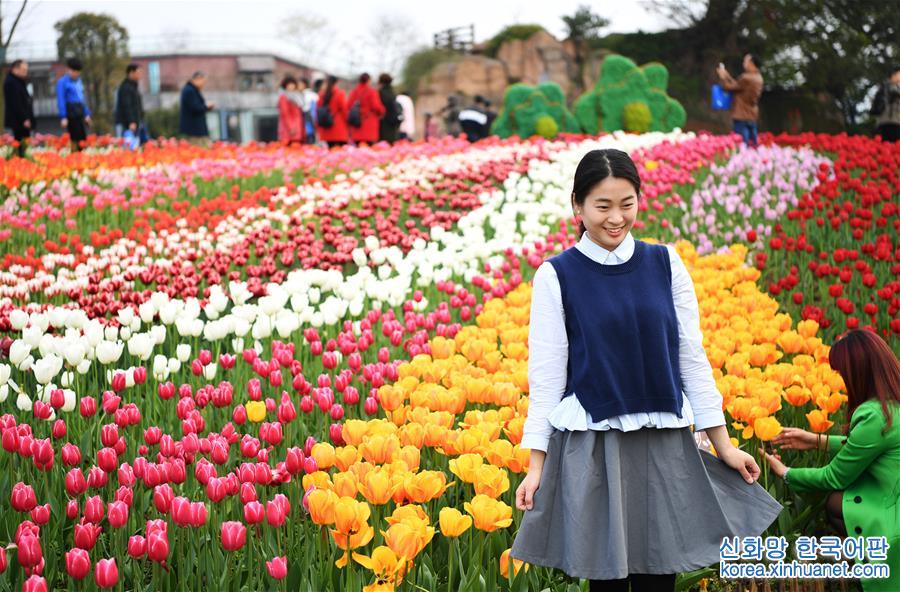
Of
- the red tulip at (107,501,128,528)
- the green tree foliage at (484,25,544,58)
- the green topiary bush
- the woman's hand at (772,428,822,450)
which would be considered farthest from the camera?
the green tree foliage at (484,25,544,58)

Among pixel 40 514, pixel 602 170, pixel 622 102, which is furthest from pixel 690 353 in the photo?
pixel 622 102

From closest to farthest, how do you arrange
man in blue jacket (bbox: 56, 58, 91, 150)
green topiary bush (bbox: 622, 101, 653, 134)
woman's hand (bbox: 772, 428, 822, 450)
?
woman's hand (bbox: 772, 428, 822, 450) < man in blue jacket (bbox: 56, 58, 91, 150) < green topiary bush (bbox: 622, 101, 653, 134)

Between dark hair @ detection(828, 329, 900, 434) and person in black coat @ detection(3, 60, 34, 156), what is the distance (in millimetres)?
12300

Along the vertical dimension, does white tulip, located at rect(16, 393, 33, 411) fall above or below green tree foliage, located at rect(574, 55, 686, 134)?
below

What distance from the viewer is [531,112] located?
55.0ft

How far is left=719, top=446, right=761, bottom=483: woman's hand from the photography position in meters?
2.54

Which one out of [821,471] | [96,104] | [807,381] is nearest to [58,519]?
[821,471]

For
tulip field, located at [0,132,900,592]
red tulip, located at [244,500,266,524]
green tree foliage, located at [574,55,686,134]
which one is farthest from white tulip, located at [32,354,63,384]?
green tree foliage, located at [574,55,686,134]

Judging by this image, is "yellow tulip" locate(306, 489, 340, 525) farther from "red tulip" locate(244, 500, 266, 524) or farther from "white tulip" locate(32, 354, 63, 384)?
"white tulip" locate(32, 354, 63, 384)

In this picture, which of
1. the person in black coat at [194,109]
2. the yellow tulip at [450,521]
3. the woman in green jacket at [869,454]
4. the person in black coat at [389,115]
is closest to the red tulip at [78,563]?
the yellow tulip at [450,521]

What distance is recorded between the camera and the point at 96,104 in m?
39.9

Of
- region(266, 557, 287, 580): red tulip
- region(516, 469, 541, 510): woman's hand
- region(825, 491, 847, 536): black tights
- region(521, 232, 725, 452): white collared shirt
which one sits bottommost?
region(825, 491, 847, 536): black tights

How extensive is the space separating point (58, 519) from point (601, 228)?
210 cm

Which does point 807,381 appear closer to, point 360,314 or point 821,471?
point 821,471
